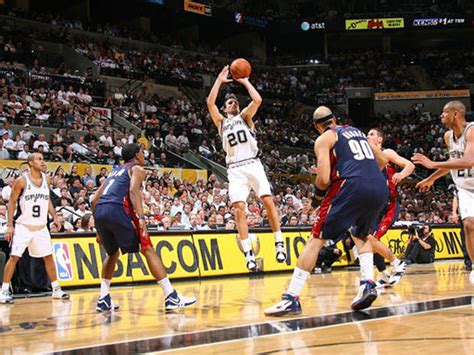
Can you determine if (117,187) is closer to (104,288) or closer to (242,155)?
(104,288)

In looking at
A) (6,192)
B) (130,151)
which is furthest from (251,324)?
(6,192)

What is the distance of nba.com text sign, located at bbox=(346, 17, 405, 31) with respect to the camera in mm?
39312

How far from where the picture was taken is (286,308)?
21.1 feet

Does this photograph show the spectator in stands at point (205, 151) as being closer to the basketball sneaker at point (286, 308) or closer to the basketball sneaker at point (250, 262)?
the basketball sneaker at point (250, 262)

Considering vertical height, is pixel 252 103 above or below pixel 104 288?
above

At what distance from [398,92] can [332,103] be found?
15.0 feet

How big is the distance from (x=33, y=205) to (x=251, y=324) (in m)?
4.85

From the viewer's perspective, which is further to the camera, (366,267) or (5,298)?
(5,298)

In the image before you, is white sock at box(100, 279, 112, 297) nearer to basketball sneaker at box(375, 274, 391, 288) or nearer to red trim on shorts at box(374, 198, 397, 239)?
basketball sneaker at box(375, 274, 391, 288)

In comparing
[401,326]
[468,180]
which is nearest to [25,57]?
[468,180]

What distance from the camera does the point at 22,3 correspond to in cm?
3055

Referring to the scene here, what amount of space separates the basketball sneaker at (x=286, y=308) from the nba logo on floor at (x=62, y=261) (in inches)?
208

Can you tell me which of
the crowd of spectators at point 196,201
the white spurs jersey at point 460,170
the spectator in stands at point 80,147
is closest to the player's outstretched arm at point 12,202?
the crowd of spectators at point 196,201

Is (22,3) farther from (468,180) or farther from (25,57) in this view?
(468,180)
